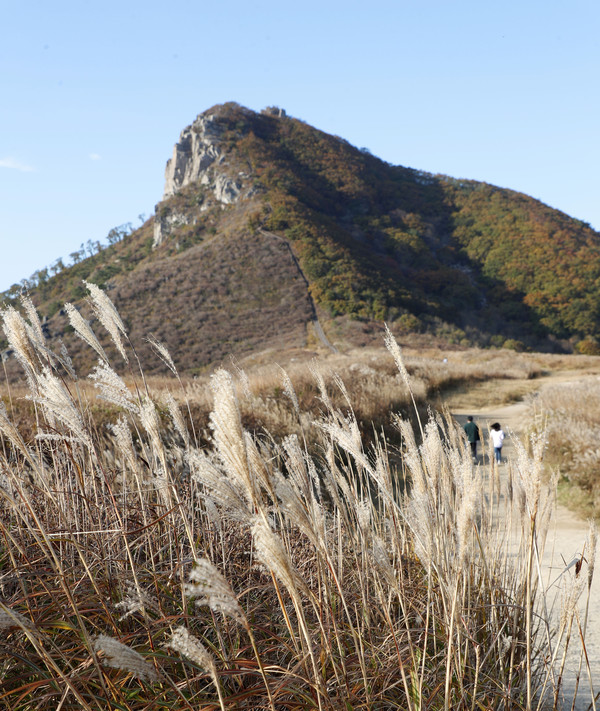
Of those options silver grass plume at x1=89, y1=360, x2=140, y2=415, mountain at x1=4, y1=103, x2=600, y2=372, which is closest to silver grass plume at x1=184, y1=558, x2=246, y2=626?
silver grass plume at x1=89, y1=360, x2=140, y2=415

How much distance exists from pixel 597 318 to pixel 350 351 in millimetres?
23883

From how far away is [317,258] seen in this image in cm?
4300

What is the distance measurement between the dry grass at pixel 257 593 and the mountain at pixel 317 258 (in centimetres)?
2724

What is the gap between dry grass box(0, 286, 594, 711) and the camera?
41.8 inches

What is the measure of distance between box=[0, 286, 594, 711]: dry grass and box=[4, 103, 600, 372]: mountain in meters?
27.2

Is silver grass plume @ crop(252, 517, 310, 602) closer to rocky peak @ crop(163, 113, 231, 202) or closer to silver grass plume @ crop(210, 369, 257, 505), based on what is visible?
silver grass plume @ crop(210, 369, 257, 505)

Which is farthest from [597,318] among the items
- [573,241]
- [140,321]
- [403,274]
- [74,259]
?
[74,259]

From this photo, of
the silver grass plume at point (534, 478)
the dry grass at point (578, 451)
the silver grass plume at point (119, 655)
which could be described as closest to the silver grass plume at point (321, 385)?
the silver grass plume at point (534, 478)

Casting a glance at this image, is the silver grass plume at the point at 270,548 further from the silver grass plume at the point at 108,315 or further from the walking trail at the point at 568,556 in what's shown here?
the silver grass plume at the point at 108,315

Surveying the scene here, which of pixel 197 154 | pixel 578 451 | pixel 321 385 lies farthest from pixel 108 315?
pixel 197 154

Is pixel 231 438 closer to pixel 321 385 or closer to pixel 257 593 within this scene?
pixel 321 385

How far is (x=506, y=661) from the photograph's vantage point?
6.86 feet

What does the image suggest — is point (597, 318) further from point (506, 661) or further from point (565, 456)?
point (506, 661)

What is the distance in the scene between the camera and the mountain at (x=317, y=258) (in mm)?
37594
